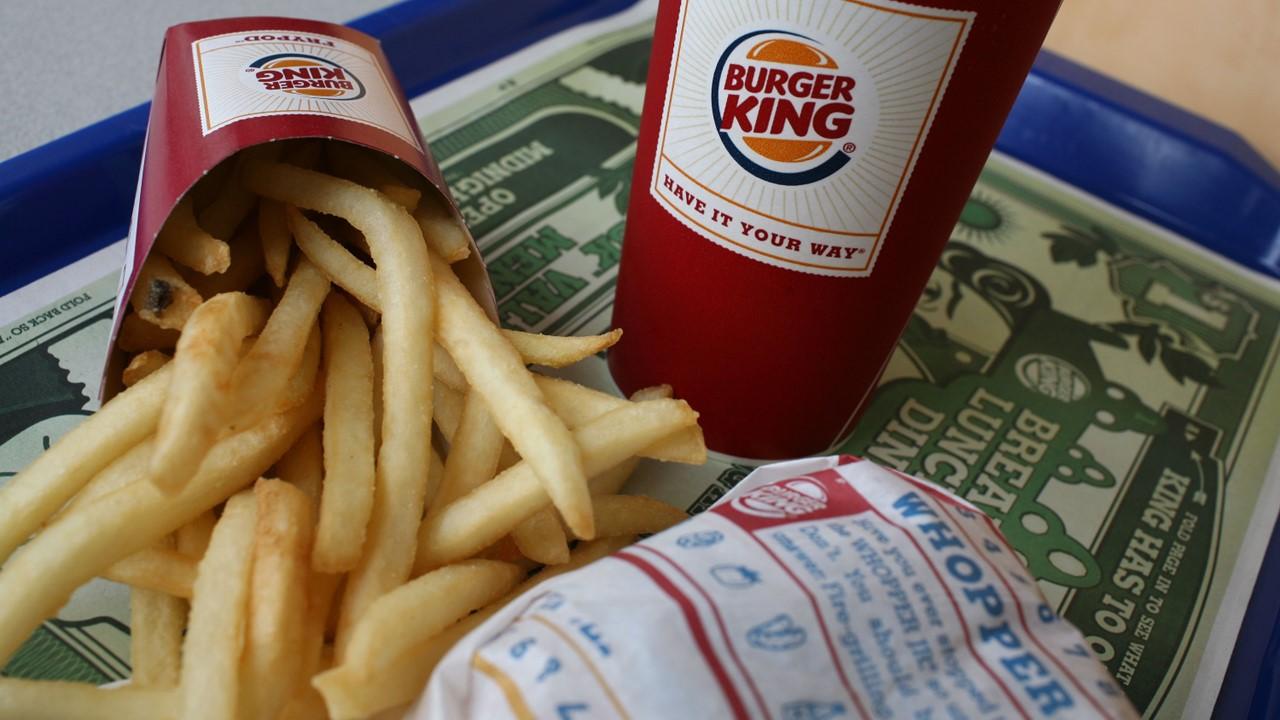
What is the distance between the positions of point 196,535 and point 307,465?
98 millimetres

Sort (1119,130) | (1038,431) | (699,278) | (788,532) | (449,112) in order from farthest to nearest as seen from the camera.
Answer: (1119,130), (449,112), (1038,431), (699,278), (788,532)

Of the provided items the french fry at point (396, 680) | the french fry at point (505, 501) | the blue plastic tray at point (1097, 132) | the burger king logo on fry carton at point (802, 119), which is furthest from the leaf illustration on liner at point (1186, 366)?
the french fry at point (396, 680)

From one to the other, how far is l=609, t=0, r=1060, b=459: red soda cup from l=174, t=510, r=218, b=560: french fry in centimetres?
47

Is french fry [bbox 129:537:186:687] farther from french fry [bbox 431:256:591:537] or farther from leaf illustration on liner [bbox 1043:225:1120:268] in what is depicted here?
leaf illustration on liner [bbox 1043:225:1120:268]

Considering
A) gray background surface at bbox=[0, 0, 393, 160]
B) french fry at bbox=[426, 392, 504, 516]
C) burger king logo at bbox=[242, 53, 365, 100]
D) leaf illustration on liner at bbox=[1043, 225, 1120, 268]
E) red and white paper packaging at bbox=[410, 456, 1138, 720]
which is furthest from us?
leaf illustration on liner at bbox=[1043, 225, 1120, 268]

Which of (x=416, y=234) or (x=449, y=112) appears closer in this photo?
(x=416, y=234)

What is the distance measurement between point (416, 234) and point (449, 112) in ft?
2.43

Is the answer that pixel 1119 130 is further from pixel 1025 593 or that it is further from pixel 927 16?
pixel 1025 593

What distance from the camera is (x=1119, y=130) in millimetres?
1650

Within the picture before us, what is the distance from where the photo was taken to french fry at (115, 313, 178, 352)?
2.80ft

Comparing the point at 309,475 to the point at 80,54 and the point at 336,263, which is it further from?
A: the point at 80,54

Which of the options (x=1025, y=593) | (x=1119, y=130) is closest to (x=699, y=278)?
(x=1025, y=593)

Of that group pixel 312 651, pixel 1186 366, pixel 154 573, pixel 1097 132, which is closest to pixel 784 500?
pixel 312 651

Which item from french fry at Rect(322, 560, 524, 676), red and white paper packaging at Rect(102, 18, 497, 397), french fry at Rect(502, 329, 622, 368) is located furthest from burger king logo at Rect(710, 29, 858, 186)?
french fry at Rect(322, 560, 524, 676)
